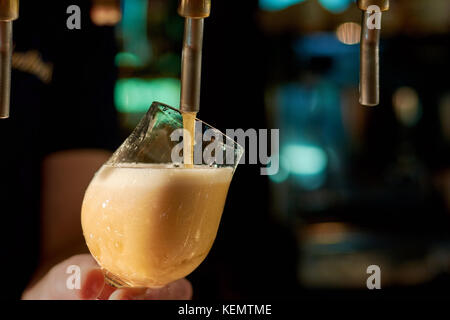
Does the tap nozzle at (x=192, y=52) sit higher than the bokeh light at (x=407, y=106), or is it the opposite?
the bokeh light at (x=407, y=106)

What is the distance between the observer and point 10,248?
51.8 inches

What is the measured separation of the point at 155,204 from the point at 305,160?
184cm

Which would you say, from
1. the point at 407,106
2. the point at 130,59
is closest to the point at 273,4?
the point at 130,59

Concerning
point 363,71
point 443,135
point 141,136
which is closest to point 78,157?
point 141,136

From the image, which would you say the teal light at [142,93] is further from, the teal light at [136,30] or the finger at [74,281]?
Answer: the finger at [74,281]

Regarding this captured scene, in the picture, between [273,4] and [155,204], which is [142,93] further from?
[155,204]

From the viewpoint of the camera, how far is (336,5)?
2318 millimetres

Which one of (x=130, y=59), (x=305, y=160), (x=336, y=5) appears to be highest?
(x=336, y=5)

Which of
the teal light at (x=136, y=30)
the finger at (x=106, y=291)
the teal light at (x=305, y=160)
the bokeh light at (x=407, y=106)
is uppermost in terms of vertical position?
the teal light at (x=136, y=30)

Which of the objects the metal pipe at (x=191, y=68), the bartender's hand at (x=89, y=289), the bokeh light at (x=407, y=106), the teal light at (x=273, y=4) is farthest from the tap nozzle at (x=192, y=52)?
the bokeh light at (x=407, y=106)

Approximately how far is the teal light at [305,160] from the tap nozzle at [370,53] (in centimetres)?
192

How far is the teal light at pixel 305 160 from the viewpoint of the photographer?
2469 millimetres

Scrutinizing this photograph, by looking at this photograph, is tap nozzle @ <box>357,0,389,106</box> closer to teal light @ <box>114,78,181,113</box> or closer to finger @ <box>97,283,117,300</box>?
finger @ <box>97,283,117,300</box>
